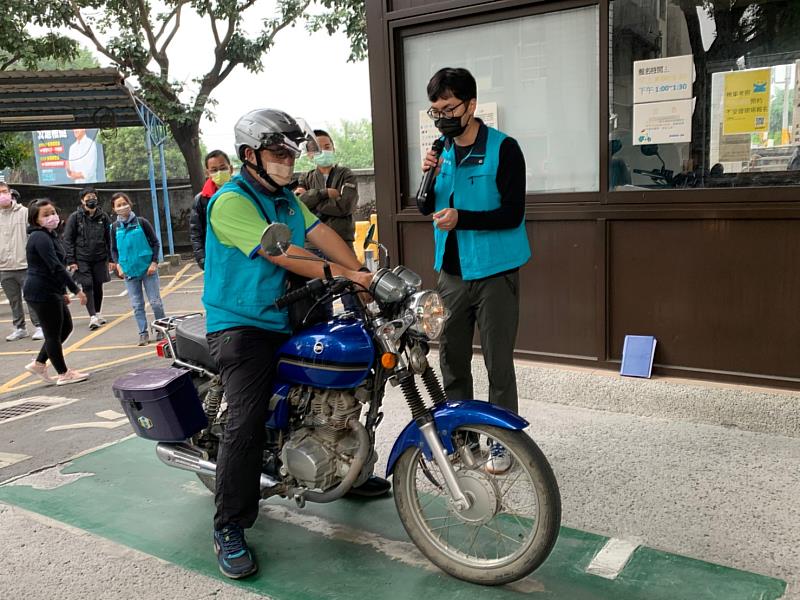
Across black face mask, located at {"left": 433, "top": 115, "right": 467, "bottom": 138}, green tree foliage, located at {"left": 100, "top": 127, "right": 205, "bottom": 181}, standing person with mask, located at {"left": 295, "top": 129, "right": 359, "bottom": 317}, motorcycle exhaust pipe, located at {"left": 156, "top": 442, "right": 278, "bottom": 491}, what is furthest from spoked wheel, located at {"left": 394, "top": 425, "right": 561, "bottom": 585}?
green tree foliage, located at {"left": 100, "top": 127, "right": 205, "bottom": 181}

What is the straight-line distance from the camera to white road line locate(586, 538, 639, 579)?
120 inches

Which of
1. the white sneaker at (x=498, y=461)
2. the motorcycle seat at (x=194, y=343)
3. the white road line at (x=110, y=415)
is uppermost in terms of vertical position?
the motorcycle seat at (x=194, y=343)

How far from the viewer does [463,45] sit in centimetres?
536

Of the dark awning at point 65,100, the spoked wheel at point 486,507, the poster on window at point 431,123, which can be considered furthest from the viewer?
the dark awning at point 65,100

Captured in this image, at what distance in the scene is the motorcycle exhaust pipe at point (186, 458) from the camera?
11.5 ft

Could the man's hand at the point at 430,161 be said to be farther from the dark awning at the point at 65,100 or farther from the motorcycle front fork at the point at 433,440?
the dark awning at the point at 65,100

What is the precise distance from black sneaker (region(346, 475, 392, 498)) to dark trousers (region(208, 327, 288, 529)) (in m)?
0.75

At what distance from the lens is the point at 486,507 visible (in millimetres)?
2920

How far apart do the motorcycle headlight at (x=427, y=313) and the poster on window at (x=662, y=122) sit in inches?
96.6

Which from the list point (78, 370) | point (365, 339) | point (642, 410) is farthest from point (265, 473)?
point (78, 370)

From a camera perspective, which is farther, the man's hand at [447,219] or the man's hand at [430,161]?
the man's hand at [430,161]

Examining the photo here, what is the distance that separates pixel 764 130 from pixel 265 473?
3392mm

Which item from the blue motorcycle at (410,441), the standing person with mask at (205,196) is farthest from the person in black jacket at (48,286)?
the blue motorcycle at (410,441)

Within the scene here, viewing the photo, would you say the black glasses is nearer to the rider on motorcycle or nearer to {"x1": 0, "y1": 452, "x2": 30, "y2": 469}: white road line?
the rider on motorcycle
